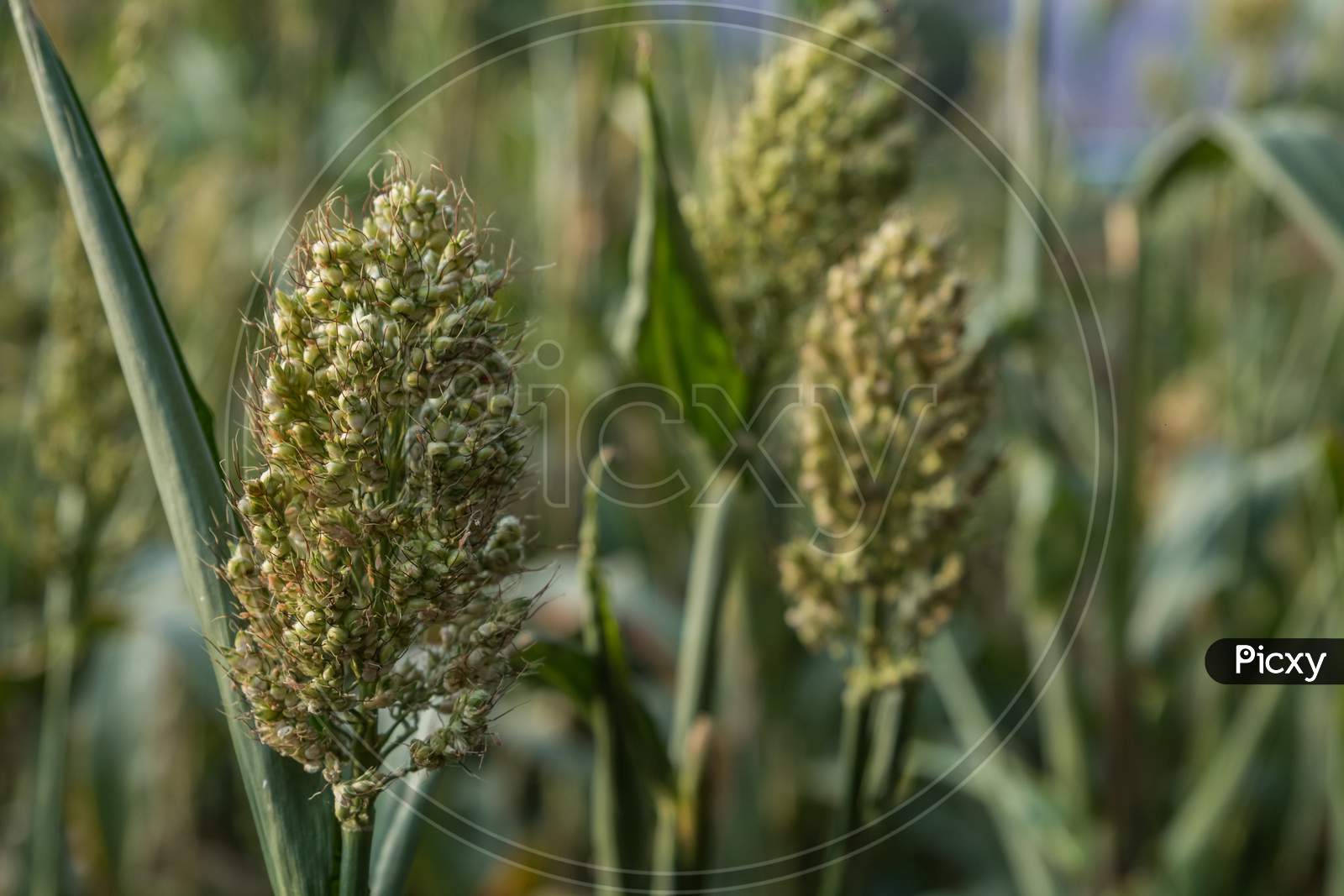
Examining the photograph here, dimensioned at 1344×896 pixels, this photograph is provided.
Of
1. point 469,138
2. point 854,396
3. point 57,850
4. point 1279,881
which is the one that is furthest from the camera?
point 469,138

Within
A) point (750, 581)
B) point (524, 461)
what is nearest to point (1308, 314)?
point (750, 581)

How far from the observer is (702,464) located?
1.21 meters

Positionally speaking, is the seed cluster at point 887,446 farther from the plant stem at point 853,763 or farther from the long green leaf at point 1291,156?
the long green leaf at point 1291,156

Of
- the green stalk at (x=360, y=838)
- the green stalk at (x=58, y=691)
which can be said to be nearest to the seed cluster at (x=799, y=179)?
the green stalk at (x=360, y=838)

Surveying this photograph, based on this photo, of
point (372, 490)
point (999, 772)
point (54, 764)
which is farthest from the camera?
point (999, 772)

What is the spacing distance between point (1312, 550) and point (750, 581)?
1.42m

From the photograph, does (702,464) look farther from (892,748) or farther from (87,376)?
(87,376)

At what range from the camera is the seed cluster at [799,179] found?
1085 millimetres

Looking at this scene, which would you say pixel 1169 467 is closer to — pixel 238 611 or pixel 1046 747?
pixel 1046 747

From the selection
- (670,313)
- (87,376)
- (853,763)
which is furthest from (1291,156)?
(87,376)

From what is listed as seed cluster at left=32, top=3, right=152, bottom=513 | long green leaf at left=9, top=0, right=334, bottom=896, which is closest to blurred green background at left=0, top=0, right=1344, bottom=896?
seed cluster at left=32, top=3, right=152, bottom=513

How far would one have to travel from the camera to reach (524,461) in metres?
0.69

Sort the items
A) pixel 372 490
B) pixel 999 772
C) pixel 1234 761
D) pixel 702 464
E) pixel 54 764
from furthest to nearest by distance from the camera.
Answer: pixel 1234 761 < pixel 999 772 < pixel 54 764 < pixel 702 464 < pixel 372 490

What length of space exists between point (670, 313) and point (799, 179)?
188 mm
